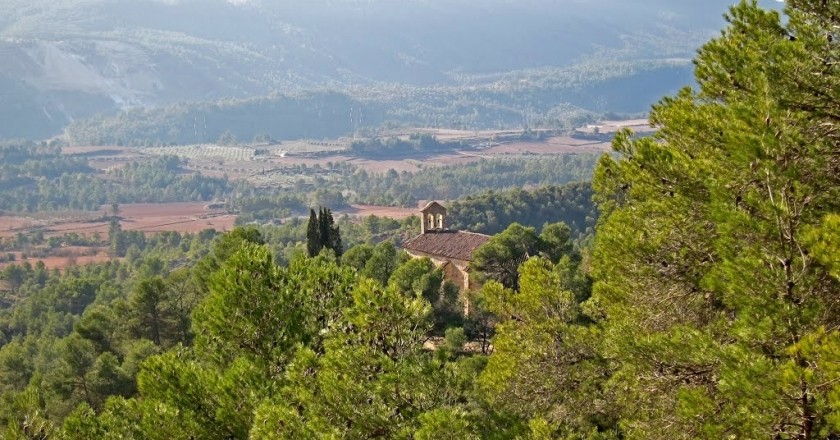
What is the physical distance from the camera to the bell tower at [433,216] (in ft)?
138

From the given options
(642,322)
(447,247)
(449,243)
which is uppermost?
(642,322)

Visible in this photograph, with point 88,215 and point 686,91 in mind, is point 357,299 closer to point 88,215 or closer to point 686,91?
point 686,91

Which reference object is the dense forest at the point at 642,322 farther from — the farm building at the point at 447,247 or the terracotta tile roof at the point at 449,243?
the terracotta tile roof at the point at 449,243

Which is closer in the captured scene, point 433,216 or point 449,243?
point 449,243

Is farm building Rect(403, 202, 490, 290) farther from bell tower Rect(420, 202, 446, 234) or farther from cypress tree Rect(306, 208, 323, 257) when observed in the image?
cypress tree Rect(306, 208, 323, 257)

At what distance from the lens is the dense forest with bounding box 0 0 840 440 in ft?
24.8

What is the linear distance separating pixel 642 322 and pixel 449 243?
28165 mm

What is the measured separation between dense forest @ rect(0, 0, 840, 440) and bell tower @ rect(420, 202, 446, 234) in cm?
2785

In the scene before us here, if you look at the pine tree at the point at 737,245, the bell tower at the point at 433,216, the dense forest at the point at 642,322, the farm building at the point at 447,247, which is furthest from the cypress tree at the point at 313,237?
the pine tree at the point at 737,245

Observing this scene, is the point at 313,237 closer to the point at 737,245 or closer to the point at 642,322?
the point at 642,322

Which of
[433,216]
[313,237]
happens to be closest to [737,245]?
[313,237]

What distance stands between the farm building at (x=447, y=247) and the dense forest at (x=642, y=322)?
21647mm

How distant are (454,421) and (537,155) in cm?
17628

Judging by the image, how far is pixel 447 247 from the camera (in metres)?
38.5
